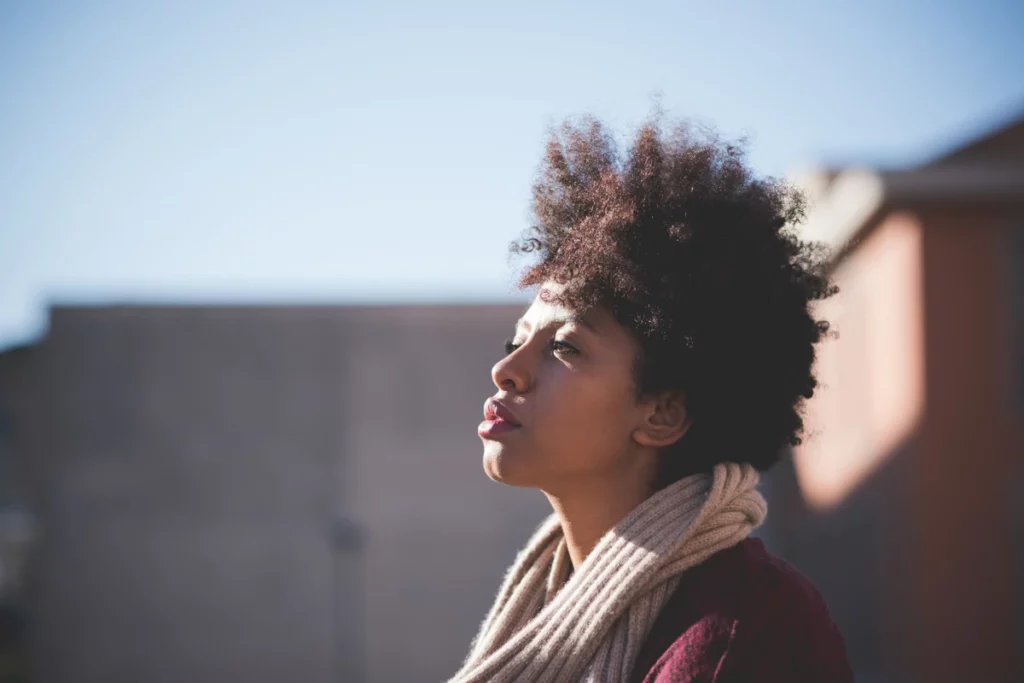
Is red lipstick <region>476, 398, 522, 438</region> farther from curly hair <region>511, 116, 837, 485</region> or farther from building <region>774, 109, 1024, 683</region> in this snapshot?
building <region>774, 109, 1024, 683</region>

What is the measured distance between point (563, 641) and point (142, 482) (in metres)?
13.0

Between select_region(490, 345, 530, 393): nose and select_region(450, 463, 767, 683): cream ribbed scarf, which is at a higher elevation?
select_region(490, 345, 530, 393): nose

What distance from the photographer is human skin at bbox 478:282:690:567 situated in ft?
6.39

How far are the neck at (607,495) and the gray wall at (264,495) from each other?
1133 cm

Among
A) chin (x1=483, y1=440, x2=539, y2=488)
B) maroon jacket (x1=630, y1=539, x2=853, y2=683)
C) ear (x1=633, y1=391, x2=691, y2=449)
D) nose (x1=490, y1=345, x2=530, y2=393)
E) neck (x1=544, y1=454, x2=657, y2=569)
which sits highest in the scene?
nose (x1=490, y1=345, x2=530, y2=393)

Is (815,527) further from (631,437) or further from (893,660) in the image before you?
(631,437)

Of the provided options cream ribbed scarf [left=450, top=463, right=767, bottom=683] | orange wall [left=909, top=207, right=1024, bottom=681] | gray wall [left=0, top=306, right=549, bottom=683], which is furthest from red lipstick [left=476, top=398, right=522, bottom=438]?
gray wall [left=0, top=306, right=549, bottom=683]

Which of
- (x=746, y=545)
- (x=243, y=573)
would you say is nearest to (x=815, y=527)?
(x=243, y=573)

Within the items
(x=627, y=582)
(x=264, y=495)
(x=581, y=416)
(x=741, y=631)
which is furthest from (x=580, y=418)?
(x=264, y=495)

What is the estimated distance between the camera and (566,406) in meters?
1.94

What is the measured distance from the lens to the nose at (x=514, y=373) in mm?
1984

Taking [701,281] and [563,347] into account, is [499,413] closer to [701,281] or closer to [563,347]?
[563,347]

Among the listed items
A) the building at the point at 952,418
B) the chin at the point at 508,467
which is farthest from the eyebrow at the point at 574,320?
the building at the point at 952,418

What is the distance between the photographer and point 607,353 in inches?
77.1
